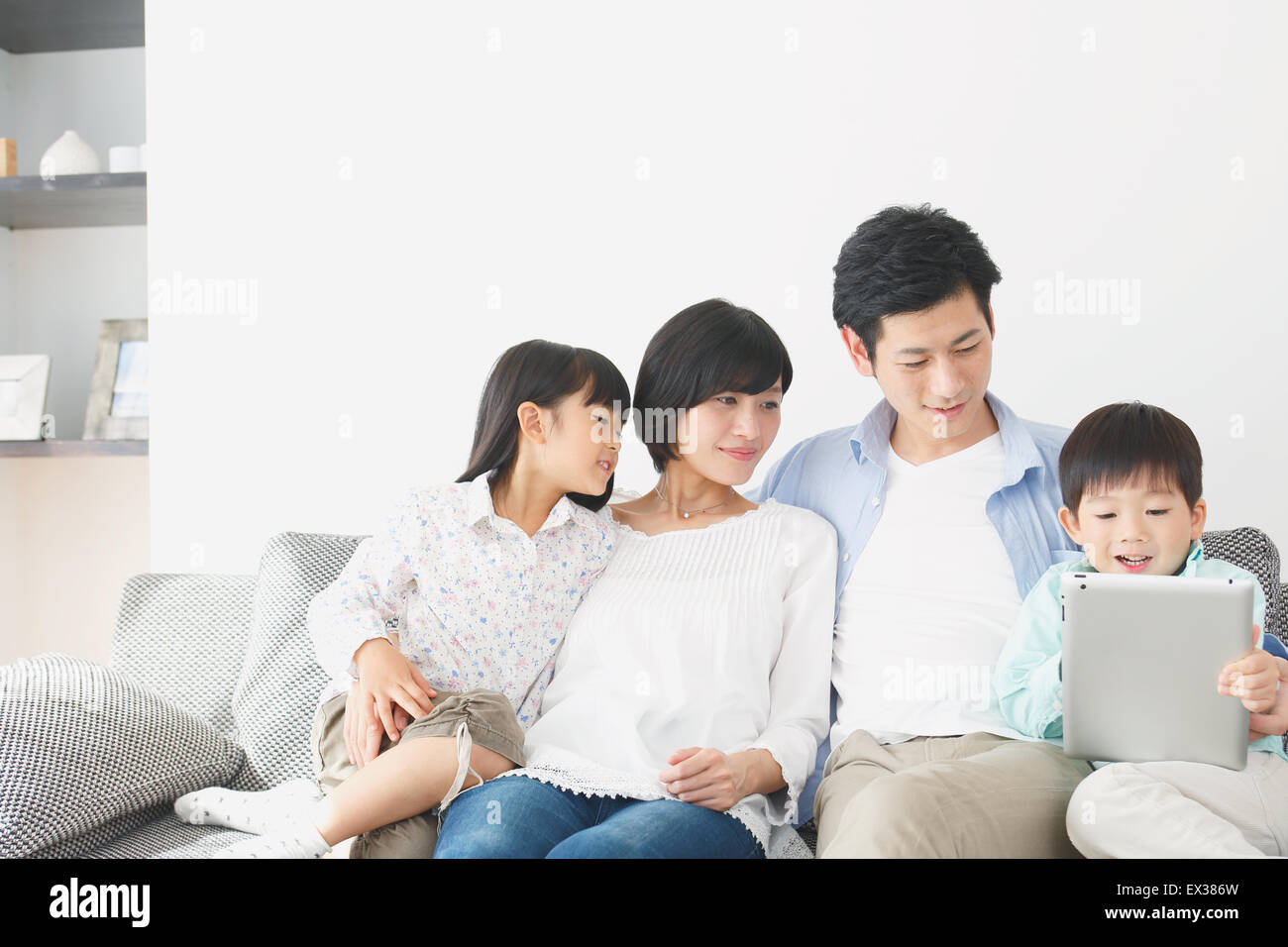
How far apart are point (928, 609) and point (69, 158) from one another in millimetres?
2359

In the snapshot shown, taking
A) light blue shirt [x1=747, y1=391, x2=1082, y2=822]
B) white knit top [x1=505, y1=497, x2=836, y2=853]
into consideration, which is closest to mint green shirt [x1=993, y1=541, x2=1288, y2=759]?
light blue shirt [x1=747, y1=391, x2=1082, y2=822]

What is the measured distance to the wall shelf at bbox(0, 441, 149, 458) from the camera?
2588 mm

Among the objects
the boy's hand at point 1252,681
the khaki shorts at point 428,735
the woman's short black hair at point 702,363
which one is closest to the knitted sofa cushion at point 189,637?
the khaki shorts at point 428,735

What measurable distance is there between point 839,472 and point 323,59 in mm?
1603

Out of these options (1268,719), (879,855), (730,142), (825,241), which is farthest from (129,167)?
(1268,719)

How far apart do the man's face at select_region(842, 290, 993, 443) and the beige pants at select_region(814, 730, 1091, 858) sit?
20.2 inches

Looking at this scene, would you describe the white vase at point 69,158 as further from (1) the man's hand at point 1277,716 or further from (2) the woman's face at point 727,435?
(1) the man's hand at point 1277,716

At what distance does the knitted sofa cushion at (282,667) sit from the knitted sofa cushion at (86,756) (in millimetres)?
63

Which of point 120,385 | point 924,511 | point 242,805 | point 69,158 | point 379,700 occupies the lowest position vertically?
point 242,805

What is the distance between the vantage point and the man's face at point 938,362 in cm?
168

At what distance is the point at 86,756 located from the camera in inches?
62.2

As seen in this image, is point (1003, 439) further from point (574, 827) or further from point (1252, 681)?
point (574, 827)

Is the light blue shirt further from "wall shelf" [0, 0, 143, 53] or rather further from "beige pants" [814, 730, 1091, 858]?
"wall shelf" [0, 0, 143, 53]

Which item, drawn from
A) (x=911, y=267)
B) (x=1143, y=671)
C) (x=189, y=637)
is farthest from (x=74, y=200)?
(x=1143, y=671)
